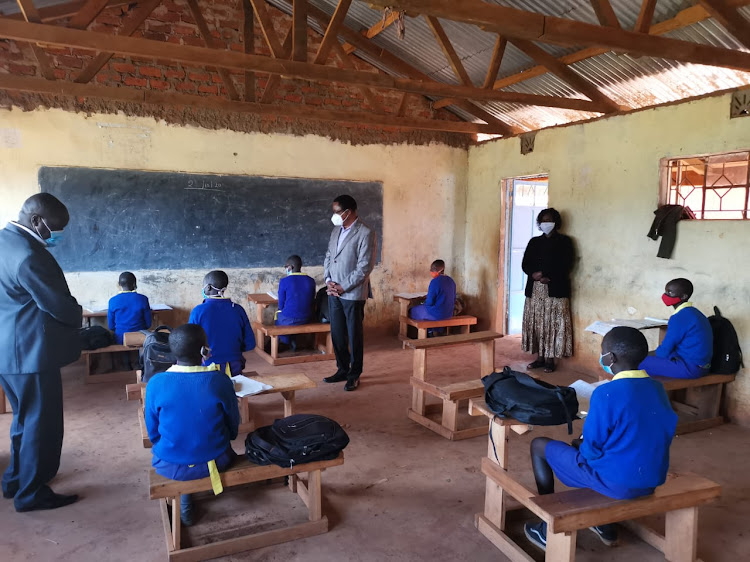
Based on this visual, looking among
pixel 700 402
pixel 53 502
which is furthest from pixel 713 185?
pixel 53 502

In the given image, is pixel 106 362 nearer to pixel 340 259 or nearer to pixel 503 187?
pixel 340 259

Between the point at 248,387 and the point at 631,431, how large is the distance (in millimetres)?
2003

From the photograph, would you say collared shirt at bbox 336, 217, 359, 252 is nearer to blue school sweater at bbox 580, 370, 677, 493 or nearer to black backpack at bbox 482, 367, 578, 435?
black backpack at bbox 482, 367, 578, 435

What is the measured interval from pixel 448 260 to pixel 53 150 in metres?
5.02

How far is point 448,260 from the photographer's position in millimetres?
7711

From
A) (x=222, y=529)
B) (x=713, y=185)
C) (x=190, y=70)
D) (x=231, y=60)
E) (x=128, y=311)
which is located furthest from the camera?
(x=190, y=70)

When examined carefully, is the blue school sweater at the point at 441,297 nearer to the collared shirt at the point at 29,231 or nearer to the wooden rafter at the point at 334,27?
the wooden rafter at the point at 334,27

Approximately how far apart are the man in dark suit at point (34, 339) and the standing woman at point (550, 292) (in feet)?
14.4

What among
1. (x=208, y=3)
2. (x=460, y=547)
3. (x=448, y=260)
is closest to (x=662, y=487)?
(x=460, y=547)

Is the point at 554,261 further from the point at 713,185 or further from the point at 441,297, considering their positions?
the point at 713,185

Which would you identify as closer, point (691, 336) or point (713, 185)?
point (691, 336)

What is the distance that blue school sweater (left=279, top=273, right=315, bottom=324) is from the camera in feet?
18.3

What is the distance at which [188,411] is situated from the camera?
227cm

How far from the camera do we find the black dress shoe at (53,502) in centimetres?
271
